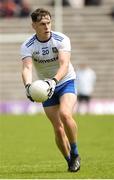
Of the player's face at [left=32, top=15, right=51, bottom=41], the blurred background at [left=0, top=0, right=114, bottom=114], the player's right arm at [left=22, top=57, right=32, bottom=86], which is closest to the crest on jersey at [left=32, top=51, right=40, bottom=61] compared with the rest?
the player's right arm at [left=22, top=57, right=32, bottom=86]

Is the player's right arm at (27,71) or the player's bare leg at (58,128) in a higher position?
the player's right arm at (27,71)

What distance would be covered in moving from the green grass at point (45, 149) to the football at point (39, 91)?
3.68 feet

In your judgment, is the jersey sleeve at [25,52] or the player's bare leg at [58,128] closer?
the jersey sleeve at [25,52]

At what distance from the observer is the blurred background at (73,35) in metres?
39.0

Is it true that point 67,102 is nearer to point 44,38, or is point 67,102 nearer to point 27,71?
point 27,71

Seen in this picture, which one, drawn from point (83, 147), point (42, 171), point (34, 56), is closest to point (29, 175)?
point (42, 171)

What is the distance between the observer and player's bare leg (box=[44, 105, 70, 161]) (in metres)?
13.1

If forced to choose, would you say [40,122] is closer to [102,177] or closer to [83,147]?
[83,147]

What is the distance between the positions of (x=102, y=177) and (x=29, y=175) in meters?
1.16

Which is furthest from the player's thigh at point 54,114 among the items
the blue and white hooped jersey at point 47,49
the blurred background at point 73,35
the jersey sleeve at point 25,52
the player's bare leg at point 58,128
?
the blurred background at point 73,35

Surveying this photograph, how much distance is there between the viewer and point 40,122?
29.4 meters

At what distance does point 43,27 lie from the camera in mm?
12625

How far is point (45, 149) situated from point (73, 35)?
70.4 ft

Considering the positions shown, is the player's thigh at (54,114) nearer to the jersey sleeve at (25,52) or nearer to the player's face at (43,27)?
the jersey sleeve at (25,52)
